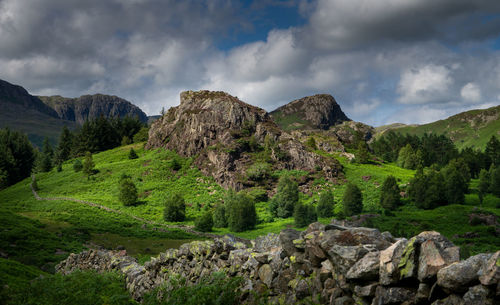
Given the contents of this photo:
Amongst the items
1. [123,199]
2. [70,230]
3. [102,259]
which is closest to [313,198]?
[123,199]

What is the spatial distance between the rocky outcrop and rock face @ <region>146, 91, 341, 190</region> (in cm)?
7255

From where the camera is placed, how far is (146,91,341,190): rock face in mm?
91312

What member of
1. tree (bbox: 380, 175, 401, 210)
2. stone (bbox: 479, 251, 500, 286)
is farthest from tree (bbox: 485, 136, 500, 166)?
stone (bbox: 479, 251, 500, 286)

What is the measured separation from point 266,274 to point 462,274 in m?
5.87

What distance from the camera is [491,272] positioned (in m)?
4.82

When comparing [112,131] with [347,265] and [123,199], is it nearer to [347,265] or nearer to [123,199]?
[123,199]

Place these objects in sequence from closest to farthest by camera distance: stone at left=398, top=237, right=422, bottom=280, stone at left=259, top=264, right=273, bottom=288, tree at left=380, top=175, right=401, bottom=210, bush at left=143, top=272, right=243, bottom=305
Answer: stone at left=398, top=237, right=422, bottom=280
stone at left=259, top=264, right=273, bottom=288
bush at left=143, top=272, right=243, bottom=305
tree at left=380, top=175, right=401, bottom=210

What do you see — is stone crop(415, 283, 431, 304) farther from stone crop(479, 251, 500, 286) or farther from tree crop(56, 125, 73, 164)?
tree crop(56, 125, 73, 164)

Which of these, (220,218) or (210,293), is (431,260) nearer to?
(210,293)

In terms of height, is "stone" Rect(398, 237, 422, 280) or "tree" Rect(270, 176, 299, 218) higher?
"stone" Rect(398, 237, 422, 280)

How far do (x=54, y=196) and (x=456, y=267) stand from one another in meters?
90.0

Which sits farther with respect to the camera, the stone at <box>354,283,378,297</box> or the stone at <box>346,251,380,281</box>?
the stone at <box>346,251,380,281</box>

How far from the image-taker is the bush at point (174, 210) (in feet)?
205

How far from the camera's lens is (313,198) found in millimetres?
77562
